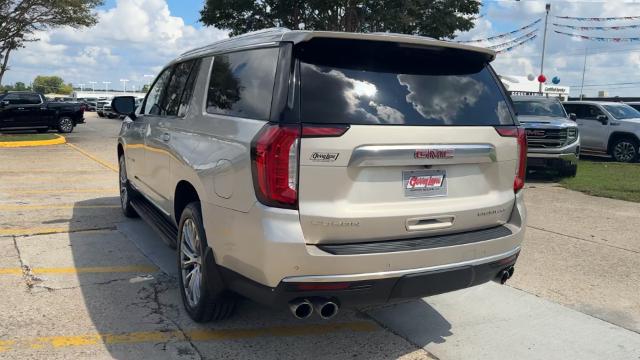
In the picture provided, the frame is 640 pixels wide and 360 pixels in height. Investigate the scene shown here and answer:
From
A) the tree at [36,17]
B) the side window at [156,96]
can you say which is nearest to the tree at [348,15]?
Result: the tree at [36,17]

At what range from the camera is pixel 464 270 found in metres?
3.40

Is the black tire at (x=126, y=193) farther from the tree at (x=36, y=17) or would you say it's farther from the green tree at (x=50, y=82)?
the green tree at (x=50, y=82)

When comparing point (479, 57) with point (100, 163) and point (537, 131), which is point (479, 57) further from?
point (100, 163)

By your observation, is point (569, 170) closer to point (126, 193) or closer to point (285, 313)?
point (126, 193)

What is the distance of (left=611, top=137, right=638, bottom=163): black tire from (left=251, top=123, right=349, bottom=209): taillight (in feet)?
51.8

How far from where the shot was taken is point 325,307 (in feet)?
10.2

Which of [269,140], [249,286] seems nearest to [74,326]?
[249,286]

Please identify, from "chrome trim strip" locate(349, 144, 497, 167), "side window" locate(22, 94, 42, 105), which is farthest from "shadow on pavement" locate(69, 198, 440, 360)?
"side window" locate(22, 94, 42, 105)

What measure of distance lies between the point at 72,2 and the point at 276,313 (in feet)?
79.2

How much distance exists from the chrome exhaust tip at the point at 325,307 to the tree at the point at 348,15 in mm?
18215

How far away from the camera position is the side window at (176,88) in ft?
15.8

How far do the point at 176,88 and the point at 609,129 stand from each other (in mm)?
14887

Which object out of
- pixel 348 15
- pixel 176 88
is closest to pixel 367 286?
pixel 176 88

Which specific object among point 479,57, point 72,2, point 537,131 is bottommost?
point 537,131
